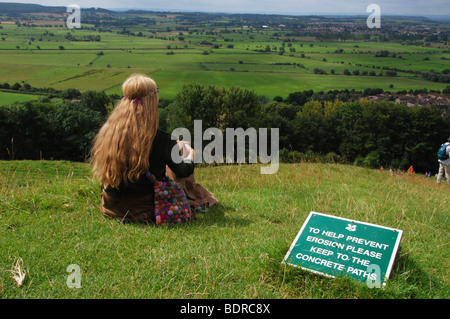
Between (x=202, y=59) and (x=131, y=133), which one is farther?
(x=202, y=59)

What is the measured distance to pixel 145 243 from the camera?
4.70 m

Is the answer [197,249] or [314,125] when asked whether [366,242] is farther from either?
[314,125]

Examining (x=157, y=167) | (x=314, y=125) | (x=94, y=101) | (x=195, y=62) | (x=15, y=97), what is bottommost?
(x=314, y=125)

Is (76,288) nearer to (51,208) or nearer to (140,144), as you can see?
(140,144)

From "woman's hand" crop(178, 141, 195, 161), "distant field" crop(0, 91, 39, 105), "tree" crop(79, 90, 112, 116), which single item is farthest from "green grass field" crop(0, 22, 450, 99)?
"woman's hand" crop(178, 141, 195, 161)

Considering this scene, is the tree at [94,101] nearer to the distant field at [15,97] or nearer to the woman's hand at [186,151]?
the distant field at [15,97]

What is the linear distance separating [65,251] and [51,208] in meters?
1.92

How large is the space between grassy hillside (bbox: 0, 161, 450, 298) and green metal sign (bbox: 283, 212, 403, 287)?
147 millimetres

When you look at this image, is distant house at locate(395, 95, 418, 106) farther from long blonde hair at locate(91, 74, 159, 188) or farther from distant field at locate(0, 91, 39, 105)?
long blonde hair at locate(91, 74, 159, 188)

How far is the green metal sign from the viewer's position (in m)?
3.82

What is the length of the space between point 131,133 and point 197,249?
187 cm

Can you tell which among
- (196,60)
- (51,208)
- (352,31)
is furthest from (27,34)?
(51,208)

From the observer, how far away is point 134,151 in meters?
4.87

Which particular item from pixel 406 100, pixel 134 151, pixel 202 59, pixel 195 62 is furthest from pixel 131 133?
pixel 202 59
